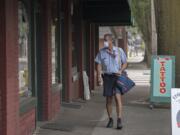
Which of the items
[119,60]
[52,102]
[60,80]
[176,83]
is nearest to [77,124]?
[52,102]

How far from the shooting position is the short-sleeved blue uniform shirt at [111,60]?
9648mm

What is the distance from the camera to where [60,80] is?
42.2ft

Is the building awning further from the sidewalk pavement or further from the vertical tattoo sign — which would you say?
the vertical tattoo sign

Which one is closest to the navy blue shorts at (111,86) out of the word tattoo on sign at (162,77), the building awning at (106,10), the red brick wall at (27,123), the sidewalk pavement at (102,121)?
the sidewalk pavement at (102,121)

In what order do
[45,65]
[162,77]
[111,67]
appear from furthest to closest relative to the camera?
[162,77] → [45,65] → [111,67]

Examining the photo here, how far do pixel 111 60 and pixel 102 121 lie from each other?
1.59 meters

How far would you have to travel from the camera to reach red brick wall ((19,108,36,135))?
827cm

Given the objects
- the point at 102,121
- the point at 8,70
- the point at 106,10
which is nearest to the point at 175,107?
the point at 8,70

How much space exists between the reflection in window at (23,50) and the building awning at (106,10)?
24.1 ft

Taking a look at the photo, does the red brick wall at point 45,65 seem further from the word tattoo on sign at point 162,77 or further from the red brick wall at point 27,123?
the word tattoo on sign at point 162,77

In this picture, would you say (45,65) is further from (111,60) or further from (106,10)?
(106,10)

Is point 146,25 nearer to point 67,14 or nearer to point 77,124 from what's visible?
point 67,14

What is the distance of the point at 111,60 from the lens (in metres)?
9.71

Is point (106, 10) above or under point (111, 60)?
above
